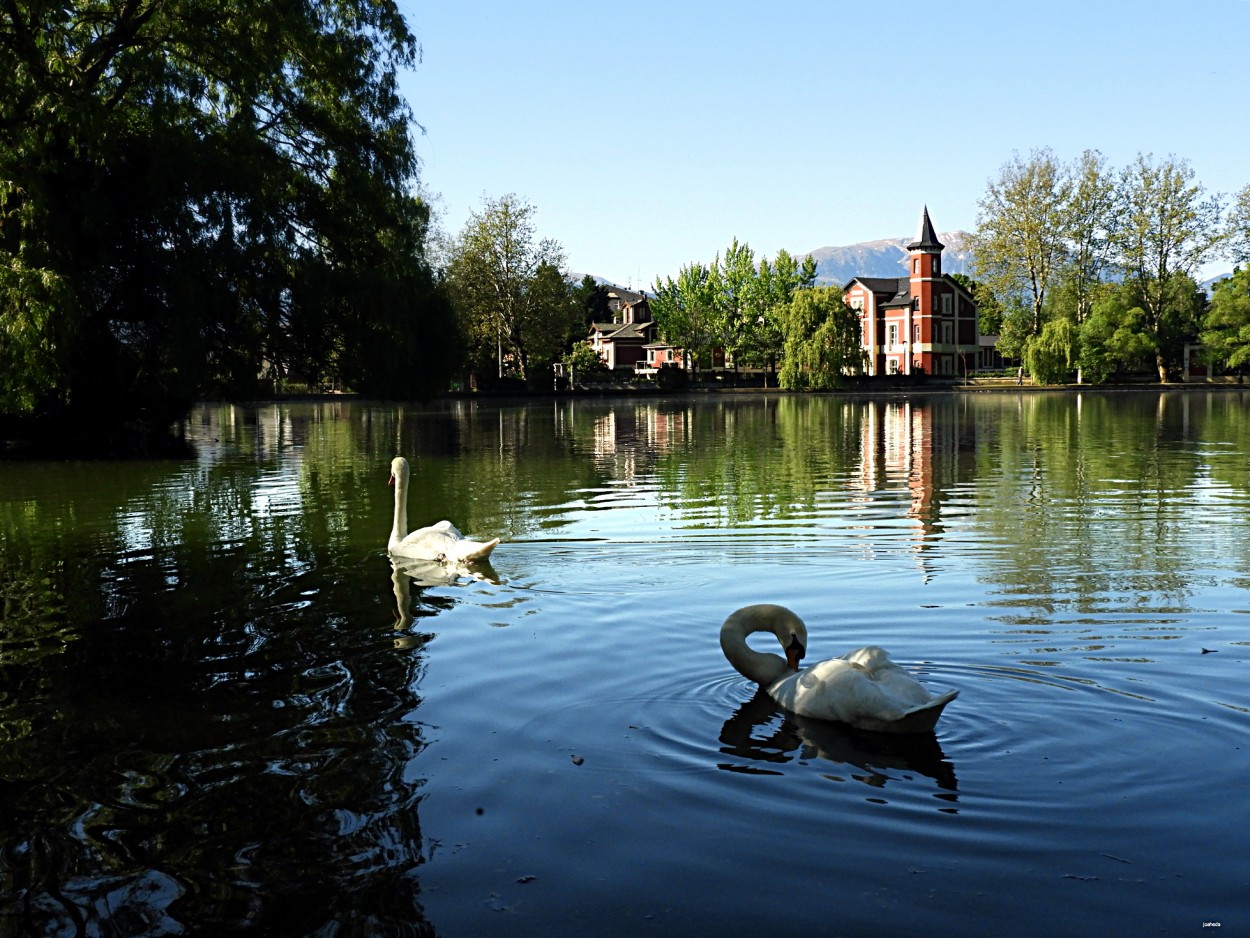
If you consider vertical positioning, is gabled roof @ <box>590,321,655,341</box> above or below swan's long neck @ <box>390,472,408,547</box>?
above

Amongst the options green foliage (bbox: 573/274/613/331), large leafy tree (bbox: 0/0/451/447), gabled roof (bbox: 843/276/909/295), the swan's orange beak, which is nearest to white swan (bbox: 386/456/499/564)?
the swan's orange beak

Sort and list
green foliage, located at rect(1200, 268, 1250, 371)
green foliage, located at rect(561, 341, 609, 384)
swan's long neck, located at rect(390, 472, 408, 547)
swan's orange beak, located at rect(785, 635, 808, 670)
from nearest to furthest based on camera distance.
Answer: swan's orange beak, located at rect(785, 635, 808, 670), swan's long neck, located at rect(390, 472, 408, 547), green foliage, located at rect(1200, 268, 1250, 371), green foliage, located at rect(561, 341, 609, 384)

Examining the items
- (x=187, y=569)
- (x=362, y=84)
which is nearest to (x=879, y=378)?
(x=362, y=84)

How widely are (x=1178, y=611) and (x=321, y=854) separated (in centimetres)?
704

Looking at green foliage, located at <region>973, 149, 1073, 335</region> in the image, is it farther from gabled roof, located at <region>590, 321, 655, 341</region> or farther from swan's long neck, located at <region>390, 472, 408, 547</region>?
swan's long neck, located at <region>390, 472, 408, 547</region>

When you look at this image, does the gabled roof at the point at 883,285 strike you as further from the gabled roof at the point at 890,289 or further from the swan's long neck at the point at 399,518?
the swan's long neck at the point at 399,518

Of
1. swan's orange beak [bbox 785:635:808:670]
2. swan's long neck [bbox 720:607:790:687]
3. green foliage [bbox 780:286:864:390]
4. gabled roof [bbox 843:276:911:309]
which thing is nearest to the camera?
swan's long neck [bbox 720:607:790:687]

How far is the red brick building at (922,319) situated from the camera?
11312 cm

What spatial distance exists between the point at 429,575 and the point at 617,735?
5.68m

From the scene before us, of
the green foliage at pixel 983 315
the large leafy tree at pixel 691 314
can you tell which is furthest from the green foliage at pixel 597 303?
the green foliage at pixel 983 315

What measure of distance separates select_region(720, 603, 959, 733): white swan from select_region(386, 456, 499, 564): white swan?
15.9ft

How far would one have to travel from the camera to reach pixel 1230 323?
284 ft

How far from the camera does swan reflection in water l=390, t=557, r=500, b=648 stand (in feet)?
34.8

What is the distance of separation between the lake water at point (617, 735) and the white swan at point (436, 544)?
0.50m
